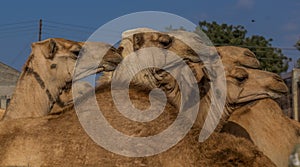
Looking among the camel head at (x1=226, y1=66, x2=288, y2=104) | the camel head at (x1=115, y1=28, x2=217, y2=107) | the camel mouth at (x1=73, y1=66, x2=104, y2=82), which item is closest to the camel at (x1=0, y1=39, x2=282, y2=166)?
the camel mouth at (x1=73, y1=66, x2=104, y2=82)

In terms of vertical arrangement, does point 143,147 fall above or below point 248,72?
below

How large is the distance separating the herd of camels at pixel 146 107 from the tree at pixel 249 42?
2422cm

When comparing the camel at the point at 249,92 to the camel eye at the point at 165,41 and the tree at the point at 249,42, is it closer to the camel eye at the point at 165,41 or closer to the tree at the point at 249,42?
the camel eye at the point at 165,41

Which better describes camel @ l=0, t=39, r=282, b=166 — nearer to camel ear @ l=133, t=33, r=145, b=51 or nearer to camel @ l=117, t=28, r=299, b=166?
camel ear @ l=133, t=33, r=145, b=51

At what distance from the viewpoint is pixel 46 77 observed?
9.97m

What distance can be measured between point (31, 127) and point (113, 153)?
102 cm

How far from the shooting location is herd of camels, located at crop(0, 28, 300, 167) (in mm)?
6395

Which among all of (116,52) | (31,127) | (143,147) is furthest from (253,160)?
(116,52)

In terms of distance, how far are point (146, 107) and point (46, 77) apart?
3.45 meters

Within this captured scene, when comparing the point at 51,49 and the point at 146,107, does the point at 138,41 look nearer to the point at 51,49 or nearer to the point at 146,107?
the point at 51,49

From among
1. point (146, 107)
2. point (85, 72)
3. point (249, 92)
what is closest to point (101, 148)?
point (146, 107)

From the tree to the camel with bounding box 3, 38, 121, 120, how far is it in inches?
1029

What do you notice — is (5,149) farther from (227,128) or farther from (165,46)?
(227,128)

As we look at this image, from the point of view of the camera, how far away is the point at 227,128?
10828 mm
